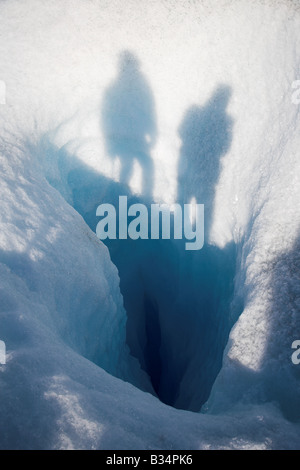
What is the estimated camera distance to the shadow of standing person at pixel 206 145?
3129mm

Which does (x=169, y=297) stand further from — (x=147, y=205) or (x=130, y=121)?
(x=130, y=121)

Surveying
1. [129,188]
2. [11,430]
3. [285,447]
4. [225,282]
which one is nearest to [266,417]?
[285,447]

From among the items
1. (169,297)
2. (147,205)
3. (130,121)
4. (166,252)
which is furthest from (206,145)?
(169,297)

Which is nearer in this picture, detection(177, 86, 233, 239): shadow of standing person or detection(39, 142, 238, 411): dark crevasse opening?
detection(177, 86, 233, 239): shadow of standing person

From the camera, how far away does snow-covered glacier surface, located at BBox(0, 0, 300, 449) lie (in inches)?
52.8

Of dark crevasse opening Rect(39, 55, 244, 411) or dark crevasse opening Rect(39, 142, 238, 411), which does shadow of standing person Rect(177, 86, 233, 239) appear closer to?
dark crevasse opening Rect(39, 55, 244, 411)

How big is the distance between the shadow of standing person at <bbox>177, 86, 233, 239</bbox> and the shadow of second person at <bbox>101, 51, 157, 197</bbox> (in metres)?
0.57

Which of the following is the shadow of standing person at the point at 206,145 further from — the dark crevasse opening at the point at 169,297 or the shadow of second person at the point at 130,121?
the dark crevasse opening at the point at 169,297

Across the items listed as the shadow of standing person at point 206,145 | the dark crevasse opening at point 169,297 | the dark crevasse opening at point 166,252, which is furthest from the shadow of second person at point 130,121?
the shadow of standing person at point 206,145

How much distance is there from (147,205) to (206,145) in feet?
4.71

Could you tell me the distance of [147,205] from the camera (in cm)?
438

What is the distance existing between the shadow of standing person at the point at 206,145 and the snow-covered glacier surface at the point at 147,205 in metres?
0.02

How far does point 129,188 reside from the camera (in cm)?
432

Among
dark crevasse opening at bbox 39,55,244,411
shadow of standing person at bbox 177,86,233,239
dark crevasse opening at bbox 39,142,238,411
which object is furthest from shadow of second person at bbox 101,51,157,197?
shadow of standing person at bbox 177,86,233,239
